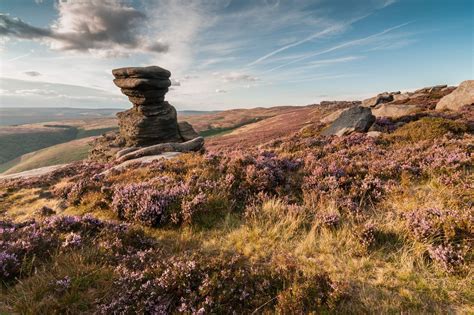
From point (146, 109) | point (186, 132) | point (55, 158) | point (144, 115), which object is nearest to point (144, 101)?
point (146, 109)

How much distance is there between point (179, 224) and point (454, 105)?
113 feet

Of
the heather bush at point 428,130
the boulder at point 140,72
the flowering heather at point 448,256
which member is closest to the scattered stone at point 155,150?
the boulder at point 140,72

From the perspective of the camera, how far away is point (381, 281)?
13.5 ft

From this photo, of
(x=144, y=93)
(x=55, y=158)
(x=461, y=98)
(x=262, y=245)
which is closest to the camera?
(x=262, y=245)

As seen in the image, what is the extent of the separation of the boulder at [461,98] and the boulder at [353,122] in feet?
49.1

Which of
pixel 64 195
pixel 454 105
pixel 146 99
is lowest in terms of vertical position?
pixel 64 195

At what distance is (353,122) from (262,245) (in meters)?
16.7

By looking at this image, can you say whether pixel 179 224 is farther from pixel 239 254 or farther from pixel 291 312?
pixel 291 312

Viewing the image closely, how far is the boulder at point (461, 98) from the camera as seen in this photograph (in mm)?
27062

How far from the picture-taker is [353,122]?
1900cm

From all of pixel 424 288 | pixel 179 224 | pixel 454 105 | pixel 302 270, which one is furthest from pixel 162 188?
pixel 454 105

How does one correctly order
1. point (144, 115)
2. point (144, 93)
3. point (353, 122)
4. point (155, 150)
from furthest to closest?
point (144, 115), point (144, 93), point (155, 150), point (353, 122)

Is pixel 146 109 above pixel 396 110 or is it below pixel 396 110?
above

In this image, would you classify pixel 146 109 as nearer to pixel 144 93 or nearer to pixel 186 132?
pixel 144 93
